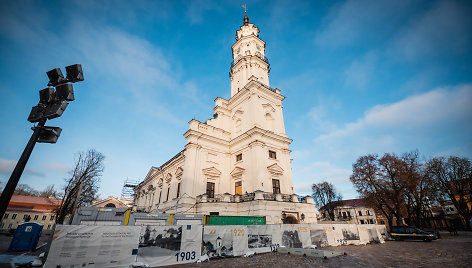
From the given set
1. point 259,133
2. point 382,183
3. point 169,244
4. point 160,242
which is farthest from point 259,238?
point 382,183

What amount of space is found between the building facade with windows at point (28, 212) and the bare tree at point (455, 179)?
228ft

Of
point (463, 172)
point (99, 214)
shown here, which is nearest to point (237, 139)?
point (99, 214)

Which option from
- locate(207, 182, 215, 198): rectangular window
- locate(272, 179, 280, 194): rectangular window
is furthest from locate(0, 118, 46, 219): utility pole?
locate(272, 179, 280, 194): rectangular window

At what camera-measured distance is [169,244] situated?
909 cm

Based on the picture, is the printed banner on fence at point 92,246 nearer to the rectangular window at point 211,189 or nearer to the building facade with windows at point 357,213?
the rectangular window at point 211,189

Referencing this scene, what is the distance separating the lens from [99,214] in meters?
15.6

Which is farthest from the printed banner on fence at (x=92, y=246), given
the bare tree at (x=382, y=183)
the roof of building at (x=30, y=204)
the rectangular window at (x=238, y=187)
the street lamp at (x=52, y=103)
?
the roof of building at (x=30, y=204)

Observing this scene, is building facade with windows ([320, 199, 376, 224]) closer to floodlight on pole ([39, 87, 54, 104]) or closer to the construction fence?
the construction fence

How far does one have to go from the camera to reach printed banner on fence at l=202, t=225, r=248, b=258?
1015cm

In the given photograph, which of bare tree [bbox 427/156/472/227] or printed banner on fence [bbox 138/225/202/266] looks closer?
printed banner on fence [bbox 138/225/202/266]

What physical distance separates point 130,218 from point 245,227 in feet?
28.9

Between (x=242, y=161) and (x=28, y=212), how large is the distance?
175 feet

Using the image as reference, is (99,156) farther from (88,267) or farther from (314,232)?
(314,232)

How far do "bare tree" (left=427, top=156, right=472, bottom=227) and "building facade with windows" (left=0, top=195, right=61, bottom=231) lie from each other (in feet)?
228
